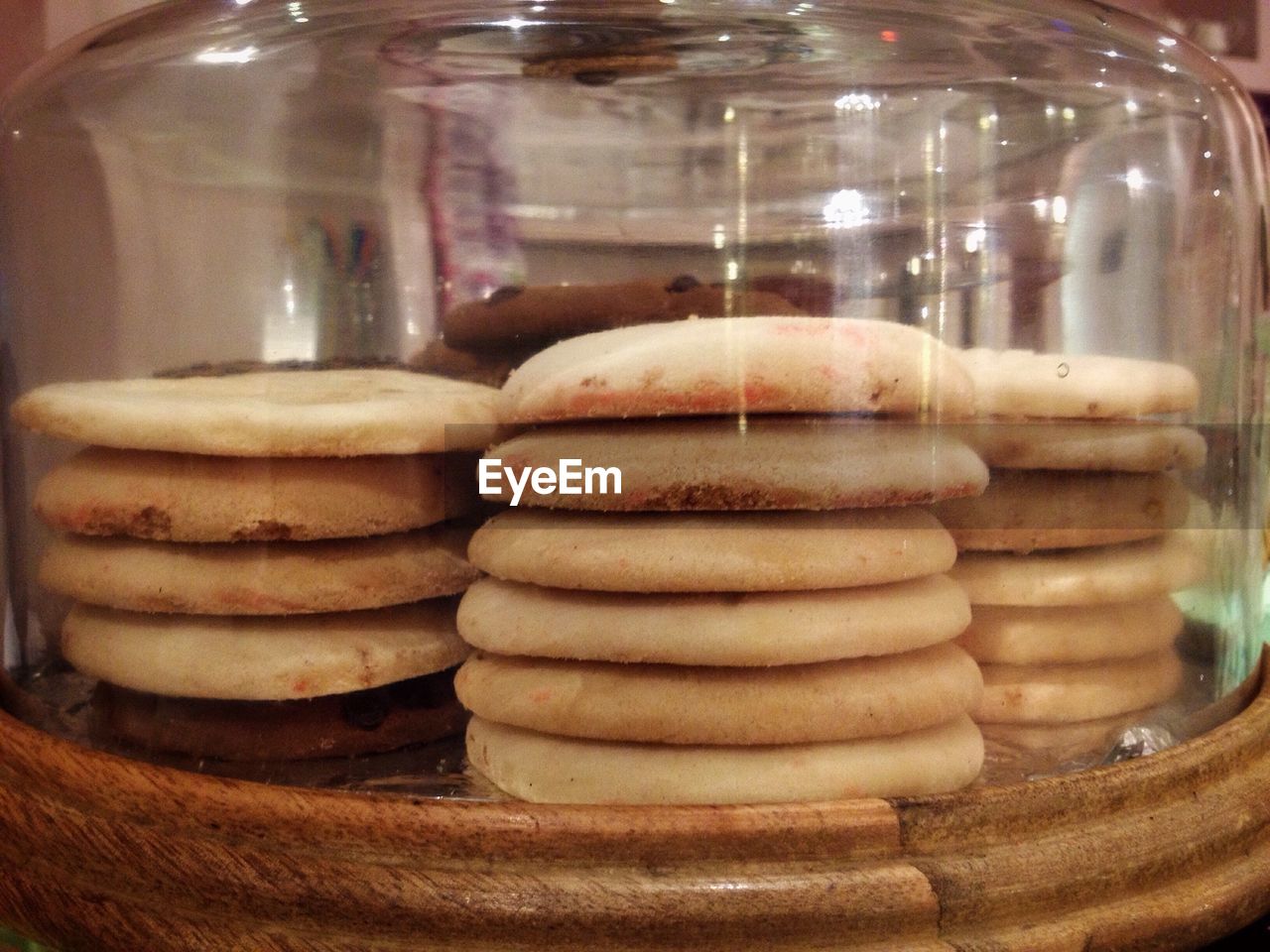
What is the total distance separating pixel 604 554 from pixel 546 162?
1.32 feet

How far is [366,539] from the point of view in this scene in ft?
1.85

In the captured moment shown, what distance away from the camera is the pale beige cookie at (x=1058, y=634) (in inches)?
22.9

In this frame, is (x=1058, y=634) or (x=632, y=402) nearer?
(x=632, y=402)

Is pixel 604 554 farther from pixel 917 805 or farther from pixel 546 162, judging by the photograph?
pixel 546 162

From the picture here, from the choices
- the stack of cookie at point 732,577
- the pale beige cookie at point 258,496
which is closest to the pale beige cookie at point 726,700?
the stack of cookie at point 732,577

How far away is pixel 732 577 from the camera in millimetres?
471

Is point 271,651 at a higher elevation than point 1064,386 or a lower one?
lower

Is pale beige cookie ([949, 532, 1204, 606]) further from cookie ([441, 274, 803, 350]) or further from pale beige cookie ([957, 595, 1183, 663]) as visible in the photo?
cookie ([441, 274, 803, 350])

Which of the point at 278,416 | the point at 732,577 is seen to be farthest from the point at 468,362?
the point at 732,577

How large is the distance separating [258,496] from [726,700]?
0.25 meters

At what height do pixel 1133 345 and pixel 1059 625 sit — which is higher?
pixel 1133 345

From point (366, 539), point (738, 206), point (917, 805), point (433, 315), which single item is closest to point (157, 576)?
point (366, 539)
